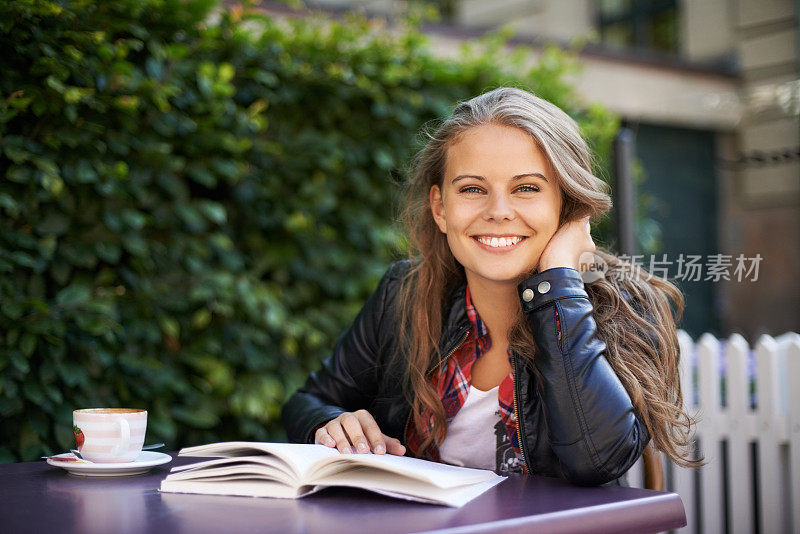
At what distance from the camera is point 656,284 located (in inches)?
85.0

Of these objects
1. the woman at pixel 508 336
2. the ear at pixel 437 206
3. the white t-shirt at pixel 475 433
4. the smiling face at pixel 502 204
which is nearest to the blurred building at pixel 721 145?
the ear at pixel 437 206

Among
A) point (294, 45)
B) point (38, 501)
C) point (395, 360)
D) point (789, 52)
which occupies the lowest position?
point (38, 501)

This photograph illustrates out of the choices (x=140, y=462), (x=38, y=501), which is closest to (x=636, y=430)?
(x=140, y=462)

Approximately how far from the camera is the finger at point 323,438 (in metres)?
1.81

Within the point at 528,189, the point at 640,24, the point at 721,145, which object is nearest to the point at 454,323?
the point at 528,189

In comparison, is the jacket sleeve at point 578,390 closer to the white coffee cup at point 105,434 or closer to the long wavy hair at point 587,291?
the long wavy hair at point 587,291

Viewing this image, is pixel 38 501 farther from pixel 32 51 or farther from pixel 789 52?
pixel 789 52

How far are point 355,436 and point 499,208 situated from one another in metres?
0.62

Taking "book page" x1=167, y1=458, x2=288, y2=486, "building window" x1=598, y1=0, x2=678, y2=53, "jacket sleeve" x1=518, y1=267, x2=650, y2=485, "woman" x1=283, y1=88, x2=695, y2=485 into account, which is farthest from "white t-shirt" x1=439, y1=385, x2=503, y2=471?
"building window" x1=598, y1=0, x2=678, y2=53

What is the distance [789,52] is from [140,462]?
7113mm

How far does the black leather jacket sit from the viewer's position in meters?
1.64

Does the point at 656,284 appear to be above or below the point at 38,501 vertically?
above

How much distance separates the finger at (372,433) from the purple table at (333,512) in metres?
0.32

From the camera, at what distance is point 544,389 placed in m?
1.74
